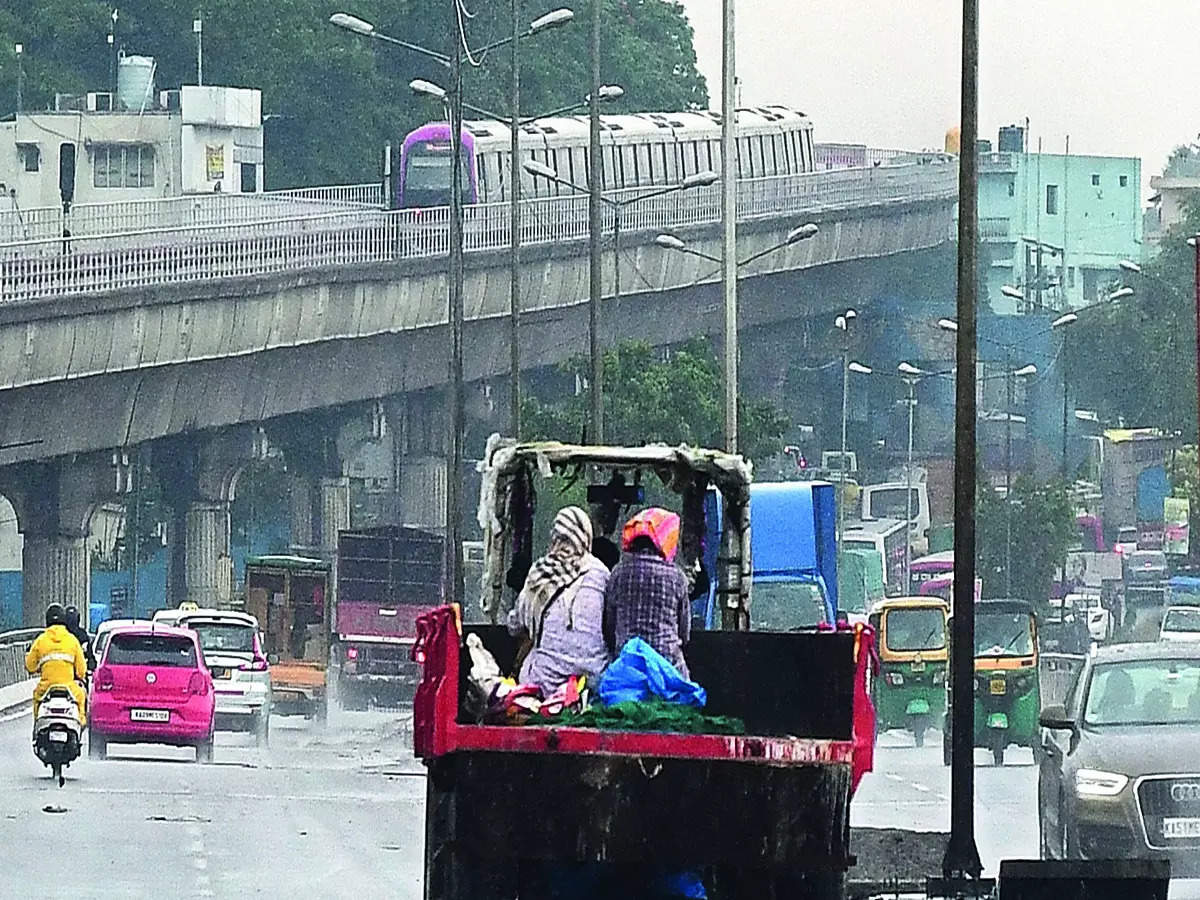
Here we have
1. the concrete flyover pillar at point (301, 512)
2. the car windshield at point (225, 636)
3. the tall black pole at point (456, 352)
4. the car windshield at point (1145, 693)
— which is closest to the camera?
the car windshield at point (1145, 693)

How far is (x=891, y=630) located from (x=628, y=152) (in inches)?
1779

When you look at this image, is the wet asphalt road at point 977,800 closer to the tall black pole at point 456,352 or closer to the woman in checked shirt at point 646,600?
the woman in checked shirt at point 646,600

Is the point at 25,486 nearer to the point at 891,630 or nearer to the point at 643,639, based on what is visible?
the point at 891,630

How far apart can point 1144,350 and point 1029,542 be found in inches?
879

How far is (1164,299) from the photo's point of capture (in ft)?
309

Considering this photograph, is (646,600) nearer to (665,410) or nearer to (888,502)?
(665,410)

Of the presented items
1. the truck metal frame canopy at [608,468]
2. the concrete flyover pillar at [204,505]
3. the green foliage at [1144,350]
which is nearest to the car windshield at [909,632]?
the truck metal frame canopy at [608,468]

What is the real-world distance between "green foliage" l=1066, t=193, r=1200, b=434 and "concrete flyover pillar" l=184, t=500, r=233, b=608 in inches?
1222

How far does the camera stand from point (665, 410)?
58062 mm

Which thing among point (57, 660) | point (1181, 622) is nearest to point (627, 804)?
point (57, 660)

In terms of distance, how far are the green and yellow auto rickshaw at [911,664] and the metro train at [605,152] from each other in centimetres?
3193

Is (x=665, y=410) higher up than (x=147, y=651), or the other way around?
(x=665, y=410)

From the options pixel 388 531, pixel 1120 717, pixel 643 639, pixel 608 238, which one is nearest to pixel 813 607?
pixel 1120 717

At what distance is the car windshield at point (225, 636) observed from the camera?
34562 millimetres
